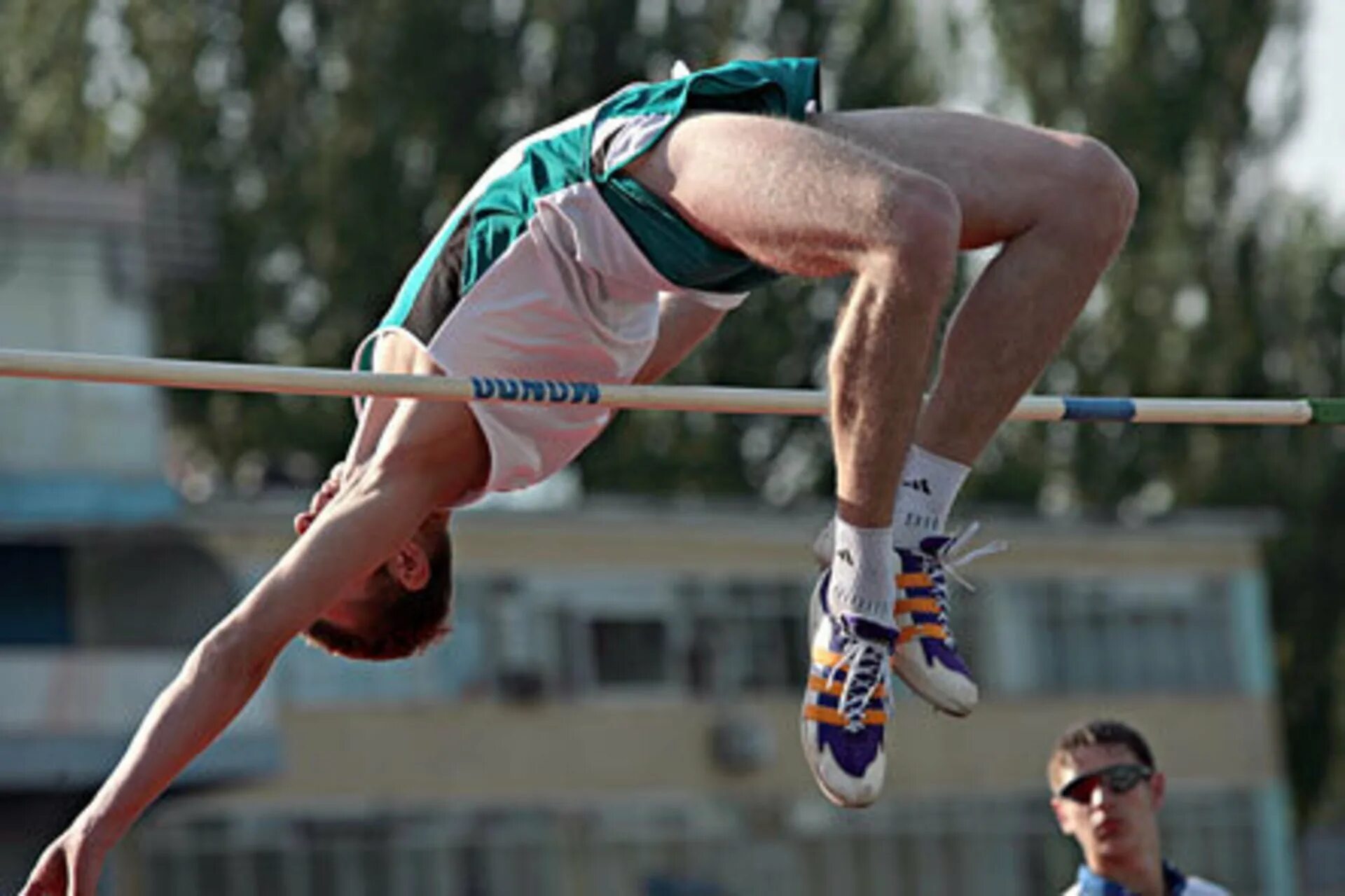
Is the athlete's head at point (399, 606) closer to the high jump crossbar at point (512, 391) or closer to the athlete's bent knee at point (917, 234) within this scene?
the high jump crossbar at point (512, 391)

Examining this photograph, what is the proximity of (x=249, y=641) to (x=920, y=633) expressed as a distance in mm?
1163

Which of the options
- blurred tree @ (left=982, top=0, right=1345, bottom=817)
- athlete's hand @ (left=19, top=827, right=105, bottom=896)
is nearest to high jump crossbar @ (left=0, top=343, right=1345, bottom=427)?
athlete's hand @ (left=19, top=827, right=105, bottom=896)

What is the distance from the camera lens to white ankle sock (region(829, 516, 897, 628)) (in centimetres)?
488

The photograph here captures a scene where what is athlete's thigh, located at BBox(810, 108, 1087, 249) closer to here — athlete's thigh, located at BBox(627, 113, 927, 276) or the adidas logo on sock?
athlete's thigh, located at BBox(627, 113, 927, 276)

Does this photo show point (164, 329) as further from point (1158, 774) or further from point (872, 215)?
point (872, 215)

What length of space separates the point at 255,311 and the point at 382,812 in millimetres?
4711

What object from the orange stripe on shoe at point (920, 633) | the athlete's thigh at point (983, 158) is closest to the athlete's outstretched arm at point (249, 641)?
the orange stripe on shoe at point (920, 633)

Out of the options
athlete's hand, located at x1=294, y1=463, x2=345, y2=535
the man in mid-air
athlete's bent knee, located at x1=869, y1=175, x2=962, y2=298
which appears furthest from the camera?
athlete's hand, located at x1=294, y1=463, x2=345, y2=535

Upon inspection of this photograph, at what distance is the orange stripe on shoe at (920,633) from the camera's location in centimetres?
501

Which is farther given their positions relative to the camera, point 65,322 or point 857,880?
point 857,880

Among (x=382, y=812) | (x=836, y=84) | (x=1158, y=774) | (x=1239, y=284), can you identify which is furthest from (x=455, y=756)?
(x=1158, y=774)

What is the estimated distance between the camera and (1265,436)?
2967cm

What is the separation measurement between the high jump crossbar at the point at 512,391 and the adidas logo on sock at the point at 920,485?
0.64 feet

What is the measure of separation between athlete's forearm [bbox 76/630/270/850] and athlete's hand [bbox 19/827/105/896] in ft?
0.07
